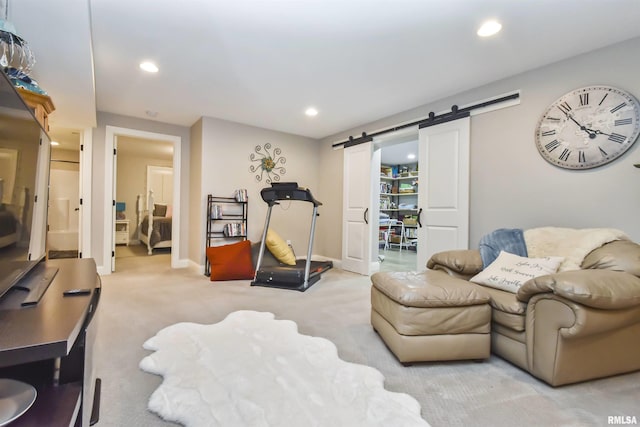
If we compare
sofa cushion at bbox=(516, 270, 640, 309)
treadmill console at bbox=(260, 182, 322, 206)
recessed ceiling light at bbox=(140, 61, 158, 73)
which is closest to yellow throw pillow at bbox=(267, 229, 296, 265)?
treadmill console at bbox=(260, 182, 322, 206)

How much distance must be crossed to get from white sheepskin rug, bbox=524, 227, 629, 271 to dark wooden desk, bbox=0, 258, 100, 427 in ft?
8.69

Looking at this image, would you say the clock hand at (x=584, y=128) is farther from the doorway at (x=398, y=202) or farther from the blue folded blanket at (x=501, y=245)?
the doorway at (x=398, y=202)

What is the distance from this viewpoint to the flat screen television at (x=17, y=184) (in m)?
0.92

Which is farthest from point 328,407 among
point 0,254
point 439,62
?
point 439,62

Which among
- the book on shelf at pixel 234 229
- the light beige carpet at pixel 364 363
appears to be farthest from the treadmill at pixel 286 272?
the book on shelf at pixel 234 229

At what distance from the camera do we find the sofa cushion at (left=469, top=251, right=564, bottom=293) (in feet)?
6.58

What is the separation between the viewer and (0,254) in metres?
0.92

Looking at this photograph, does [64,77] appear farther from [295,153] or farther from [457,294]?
[457,294]

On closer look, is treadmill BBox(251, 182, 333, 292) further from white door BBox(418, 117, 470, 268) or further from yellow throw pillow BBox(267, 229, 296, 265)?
white door BBox(418, 117, 470, 268)

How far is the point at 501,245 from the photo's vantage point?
8.07 feet

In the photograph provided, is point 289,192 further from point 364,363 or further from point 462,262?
point 364,363

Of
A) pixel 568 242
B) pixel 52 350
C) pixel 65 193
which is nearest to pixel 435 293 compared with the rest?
pixel 568 242

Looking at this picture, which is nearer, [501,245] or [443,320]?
[443,320]

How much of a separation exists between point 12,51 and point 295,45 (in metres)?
1.76
